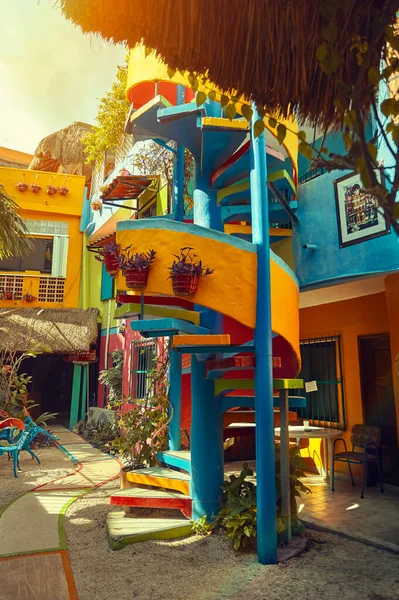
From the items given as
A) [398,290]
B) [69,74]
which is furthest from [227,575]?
[69,74]

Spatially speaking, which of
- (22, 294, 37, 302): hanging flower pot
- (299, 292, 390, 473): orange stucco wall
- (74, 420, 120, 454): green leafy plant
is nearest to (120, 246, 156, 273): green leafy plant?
(299, 292, 390, 473): orange stucco wall

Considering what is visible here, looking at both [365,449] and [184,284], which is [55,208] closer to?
[184,284]

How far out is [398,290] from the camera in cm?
563

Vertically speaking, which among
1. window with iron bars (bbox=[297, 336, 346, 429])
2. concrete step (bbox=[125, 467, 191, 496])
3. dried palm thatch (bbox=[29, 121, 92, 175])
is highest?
dried palm thatch (bbox=[29, 121, 92, 175])

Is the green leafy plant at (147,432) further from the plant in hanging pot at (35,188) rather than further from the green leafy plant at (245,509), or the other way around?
the plant in hanging pot at (35,188)

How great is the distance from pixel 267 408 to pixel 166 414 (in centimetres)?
297

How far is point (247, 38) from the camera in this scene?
7.77 feet

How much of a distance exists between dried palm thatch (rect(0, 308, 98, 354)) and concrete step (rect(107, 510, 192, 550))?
26.6ft

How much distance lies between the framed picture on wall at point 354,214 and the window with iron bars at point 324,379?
224 cm

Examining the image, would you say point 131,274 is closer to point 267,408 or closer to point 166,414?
point 267,408

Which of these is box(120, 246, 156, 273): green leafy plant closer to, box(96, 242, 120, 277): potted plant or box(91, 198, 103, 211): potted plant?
box(96, 242, 120, 277): potted plant

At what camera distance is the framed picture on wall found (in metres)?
5.50

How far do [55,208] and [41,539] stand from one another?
1197cm

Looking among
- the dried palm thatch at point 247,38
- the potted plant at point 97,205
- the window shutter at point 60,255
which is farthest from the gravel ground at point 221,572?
the window shutter at point 60,255
